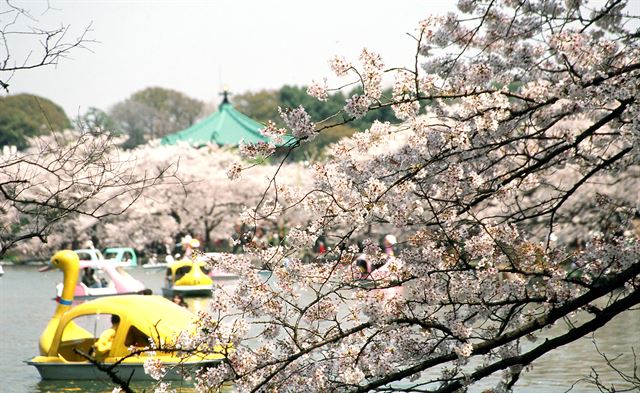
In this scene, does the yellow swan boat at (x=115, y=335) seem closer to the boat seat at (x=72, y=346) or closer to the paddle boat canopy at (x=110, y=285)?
the boat seat at (x=72, y=346)

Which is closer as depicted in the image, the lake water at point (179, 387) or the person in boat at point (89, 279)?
the lake water at point (179, 387)

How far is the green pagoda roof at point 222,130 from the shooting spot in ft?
179

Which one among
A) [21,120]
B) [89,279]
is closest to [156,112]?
[21,120]

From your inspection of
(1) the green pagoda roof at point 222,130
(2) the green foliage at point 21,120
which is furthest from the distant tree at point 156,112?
(1) the green pagoda roof at point 222,130

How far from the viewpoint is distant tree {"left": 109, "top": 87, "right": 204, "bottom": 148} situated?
83.7 m

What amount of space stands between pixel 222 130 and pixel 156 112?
29.1m

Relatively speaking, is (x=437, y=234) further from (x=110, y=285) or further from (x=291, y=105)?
(x=291, y=105)

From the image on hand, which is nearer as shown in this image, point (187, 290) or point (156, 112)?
point (187, 290)

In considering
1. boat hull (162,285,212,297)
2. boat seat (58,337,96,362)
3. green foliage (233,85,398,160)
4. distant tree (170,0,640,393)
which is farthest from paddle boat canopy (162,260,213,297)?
green foliage (233,85,398,160)

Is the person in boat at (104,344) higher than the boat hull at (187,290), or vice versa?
the boat hull at (187,290)

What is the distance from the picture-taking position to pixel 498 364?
14.7 feet

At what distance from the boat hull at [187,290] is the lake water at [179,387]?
1.53ft

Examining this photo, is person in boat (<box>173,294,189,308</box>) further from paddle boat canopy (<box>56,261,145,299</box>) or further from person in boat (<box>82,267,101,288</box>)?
person in boat (<box>82,267,101,288</box>)

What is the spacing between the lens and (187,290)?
1014 inches
